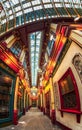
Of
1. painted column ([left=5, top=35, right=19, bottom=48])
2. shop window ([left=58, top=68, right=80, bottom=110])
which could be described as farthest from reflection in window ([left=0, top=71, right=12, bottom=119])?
shop window ([left=58, top=68, right=80, bottom=110])

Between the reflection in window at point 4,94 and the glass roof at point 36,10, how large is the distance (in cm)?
417

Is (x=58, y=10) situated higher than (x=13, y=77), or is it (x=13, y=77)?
(x=58, y=10)

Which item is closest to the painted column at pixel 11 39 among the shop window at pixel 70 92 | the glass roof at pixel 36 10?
the glass roof at pixel 36 10

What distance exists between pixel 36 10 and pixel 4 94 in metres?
9.64

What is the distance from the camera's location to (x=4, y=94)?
37.6 feet

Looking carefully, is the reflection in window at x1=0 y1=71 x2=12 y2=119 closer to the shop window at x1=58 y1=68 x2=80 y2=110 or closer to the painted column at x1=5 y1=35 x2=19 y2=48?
the painted column at x1=5 y1=35 x2=19 y2=48

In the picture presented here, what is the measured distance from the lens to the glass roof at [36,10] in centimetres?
1323

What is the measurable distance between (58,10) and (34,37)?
17.8 feet

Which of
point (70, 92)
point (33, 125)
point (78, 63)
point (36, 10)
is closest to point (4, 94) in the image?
point (33, 125)

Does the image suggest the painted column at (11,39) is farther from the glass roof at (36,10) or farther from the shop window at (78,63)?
the shop window at (78,63)

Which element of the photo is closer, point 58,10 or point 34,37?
point 58,10

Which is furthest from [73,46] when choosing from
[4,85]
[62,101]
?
[4,85]

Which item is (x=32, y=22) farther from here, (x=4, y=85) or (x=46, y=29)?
(x=4, y=85)

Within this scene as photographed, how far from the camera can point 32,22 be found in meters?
14.8
